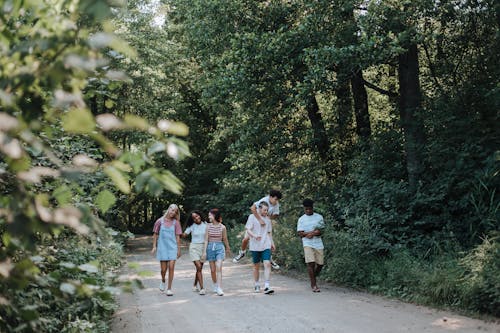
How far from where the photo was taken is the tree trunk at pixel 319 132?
1930 centimetres

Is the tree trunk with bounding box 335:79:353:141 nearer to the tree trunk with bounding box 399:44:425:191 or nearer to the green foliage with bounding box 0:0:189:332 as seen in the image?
the tree trunk with bounding box 399:44:425:191

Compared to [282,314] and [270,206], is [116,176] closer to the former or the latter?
[282,314]

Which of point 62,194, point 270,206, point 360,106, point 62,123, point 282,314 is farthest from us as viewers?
point 360,106

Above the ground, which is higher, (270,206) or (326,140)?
(326,140)

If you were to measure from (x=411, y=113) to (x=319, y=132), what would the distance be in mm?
4181

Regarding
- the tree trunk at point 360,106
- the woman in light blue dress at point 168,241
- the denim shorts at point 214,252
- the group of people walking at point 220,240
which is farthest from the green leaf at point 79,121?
the tree trunk at point 360,106

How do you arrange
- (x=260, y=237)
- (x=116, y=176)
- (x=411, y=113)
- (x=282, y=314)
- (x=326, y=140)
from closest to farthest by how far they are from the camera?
1. (x=116, y=176)
2. (x=282, y=314)
3. (x=260, y=237)
4. (x=411, y=113)
5. (x=326, y=140)

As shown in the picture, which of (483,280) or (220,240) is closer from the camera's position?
(483,280)

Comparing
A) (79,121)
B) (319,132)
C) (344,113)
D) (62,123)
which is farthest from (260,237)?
(79,121)

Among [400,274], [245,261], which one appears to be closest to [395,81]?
[245,261]

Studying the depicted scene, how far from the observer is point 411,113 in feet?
51.6

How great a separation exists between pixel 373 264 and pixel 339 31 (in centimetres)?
653

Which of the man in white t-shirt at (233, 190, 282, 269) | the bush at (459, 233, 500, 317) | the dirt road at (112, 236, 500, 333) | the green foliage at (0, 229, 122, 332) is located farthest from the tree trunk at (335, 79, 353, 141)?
the green foliage at (0, 229, 122, 332)

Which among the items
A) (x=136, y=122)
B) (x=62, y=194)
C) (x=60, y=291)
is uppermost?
(x=136, y=122)
